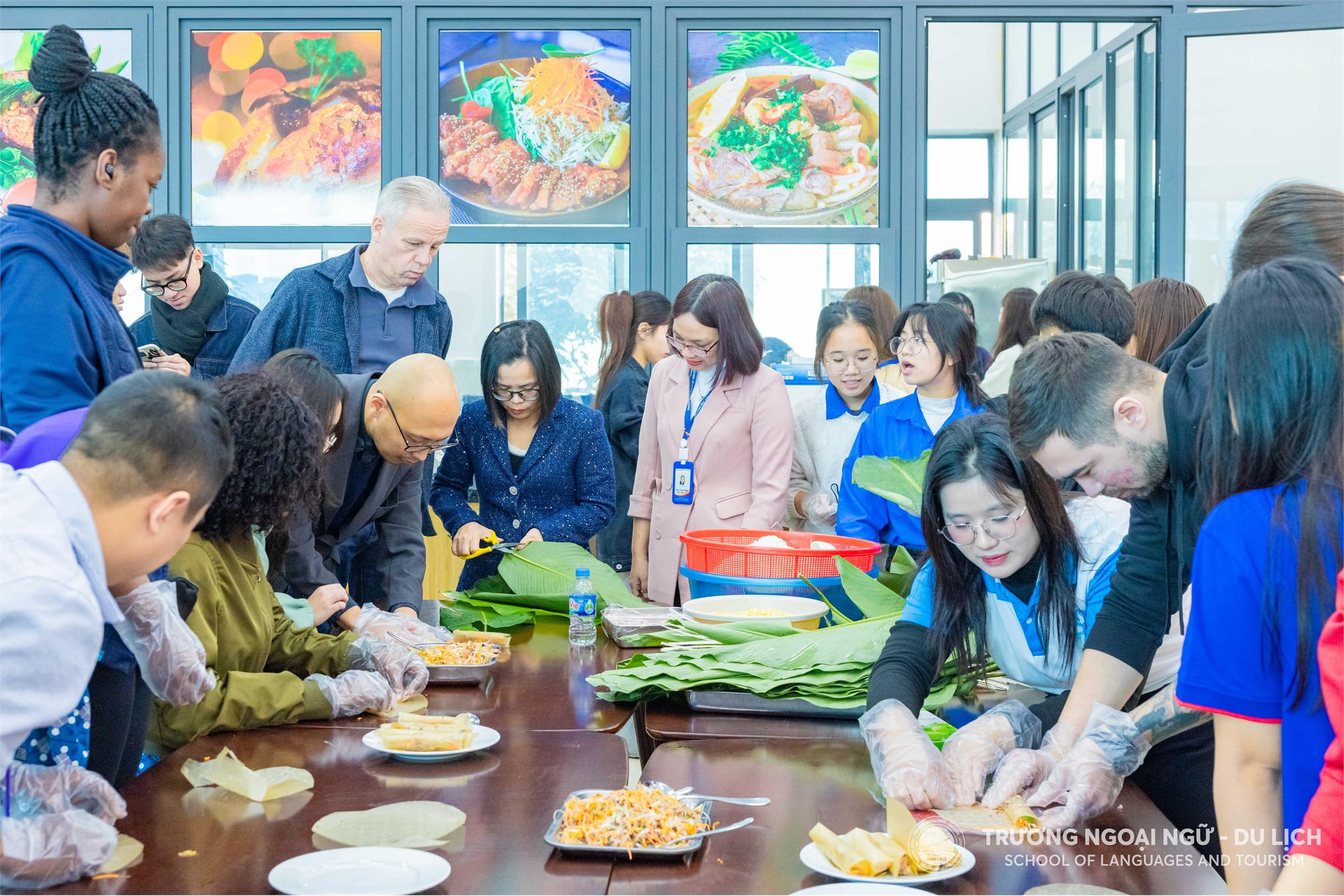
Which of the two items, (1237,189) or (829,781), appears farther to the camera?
(1237,189)

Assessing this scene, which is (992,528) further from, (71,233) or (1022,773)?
(71,233)

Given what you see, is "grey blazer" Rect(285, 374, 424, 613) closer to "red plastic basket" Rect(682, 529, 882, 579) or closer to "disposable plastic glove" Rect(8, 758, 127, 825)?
"red plastic basket" Rect(682, 529, 882, 579)

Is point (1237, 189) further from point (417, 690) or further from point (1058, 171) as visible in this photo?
point (417, 690)

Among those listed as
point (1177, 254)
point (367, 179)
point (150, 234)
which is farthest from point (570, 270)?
point (1177, 254)

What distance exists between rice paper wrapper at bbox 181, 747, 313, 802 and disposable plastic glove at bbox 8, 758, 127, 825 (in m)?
0.19

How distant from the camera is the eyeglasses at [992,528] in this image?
1.95m

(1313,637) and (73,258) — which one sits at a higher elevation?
(73,258)

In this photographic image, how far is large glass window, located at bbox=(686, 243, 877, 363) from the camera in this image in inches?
201

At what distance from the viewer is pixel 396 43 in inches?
198

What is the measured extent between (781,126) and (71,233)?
368 cm

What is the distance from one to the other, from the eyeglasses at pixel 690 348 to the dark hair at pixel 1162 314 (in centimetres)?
121

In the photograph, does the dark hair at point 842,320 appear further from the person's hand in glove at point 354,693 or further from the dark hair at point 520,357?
the person's hand in glove at point 354,693

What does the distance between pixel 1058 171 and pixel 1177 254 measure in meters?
2.90

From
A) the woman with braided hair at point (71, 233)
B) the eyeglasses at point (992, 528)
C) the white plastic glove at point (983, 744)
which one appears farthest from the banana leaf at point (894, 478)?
the woman with braided hair at point (71, 233)
